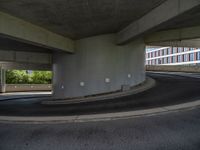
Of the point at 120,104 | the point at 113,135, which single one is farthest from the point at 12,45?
the point at 113,135

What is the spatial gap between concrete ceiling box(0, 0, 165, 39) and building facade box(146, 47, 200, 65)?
57.4 metres

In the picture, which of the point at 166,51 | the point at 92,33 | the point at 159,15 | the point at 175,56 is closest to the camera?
the point at 159,15

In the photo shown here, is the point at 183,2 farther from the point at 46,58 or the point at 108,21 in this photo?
the point at 46,58

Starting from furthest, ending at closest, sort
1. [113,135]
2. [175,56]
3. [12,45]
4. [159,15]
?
1. [175,56]
2. [12,45]
3. [159,15]
4. [113,135]

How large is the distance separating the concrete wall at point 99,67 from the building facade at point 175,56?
53.5m

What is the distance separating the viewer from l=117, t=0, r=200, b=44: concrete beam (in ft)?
19.9

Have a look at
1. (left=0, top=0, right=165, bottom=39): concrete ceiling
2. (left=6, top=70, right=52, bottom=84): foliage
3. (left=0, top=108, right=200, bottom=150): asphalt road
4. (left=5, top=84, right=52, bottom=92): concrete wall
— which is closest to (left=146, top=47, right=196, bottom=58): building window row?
(left=6, top=70, right=52, bottom=84): foliage

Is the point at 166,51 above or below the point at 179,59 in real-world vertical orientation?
above

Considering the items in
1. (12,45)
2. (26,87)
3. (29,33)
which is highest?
(12,45)

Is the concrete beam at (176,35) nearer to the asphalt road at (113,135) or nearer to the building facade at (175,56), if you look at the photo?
the asphalt road at (113,135)

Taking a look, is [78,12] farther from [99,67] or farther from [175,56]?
[175,56]

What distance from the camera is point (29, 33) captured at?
8.90m

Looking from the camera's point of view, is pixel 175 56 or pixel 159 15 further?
pixel 175 56

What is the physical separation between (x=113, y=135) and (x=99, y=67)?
829 cm
